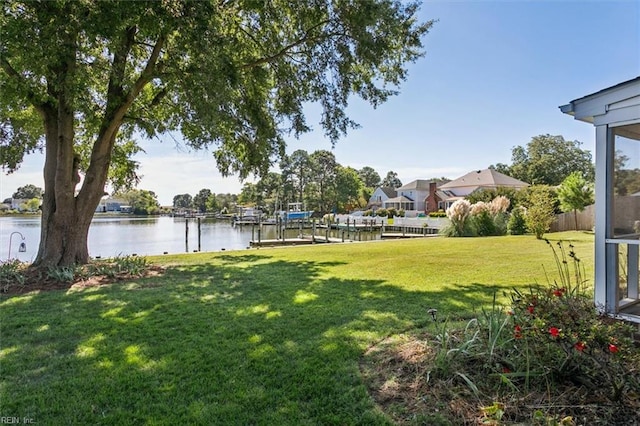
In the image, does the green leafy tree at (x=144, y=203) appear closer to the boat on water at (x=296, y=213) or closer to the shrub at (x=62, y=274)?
the boat on water at (x=296, y=213)

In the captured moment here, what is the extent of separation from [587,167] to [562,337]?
2082 inches

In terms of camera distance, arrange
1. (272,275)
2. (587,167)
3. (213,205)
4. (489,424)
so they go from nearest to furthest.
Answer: (489,424), (272,275), (587,167), (213,205)

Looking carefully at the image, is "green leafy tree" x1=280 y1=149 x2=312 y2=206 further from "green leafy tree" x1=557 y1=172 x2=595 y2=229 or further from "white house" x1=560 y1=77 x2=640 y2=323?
"white house" x1=560 y1=77 x2=640 y2=323

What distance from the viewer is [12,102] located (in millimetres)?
7203

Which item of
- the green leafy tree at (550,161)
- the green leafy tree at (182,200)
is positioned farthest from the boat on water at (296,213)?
the green leafy tree at (182,200)

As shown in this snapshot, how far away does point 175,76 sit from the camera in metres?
6.82

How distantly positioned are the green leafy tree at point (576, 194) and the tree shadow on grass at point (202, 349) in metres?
15.3

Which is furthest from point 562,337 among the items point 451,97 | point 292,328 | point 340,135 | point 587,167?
point 587,167

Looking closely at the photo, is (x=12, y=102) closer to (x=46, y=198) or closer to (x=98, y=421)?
(x=46, y=198)

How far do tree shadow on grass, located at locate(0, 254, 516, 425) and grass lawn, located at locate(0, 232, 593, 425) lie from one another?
0.04 ft

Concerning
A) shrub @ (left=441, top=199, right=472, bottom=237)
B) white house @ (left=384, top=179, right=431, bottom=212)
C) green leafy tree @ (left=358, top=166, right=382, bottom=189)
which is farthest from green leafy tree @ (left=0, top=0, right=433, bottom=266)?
green leafy tree @ (left=358, top=166, right=382, bottom=189)

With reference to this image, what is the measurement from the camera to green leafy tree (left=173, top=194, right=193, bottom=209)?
8313cm

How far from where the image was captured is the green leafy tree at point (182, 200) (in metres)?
83.1
